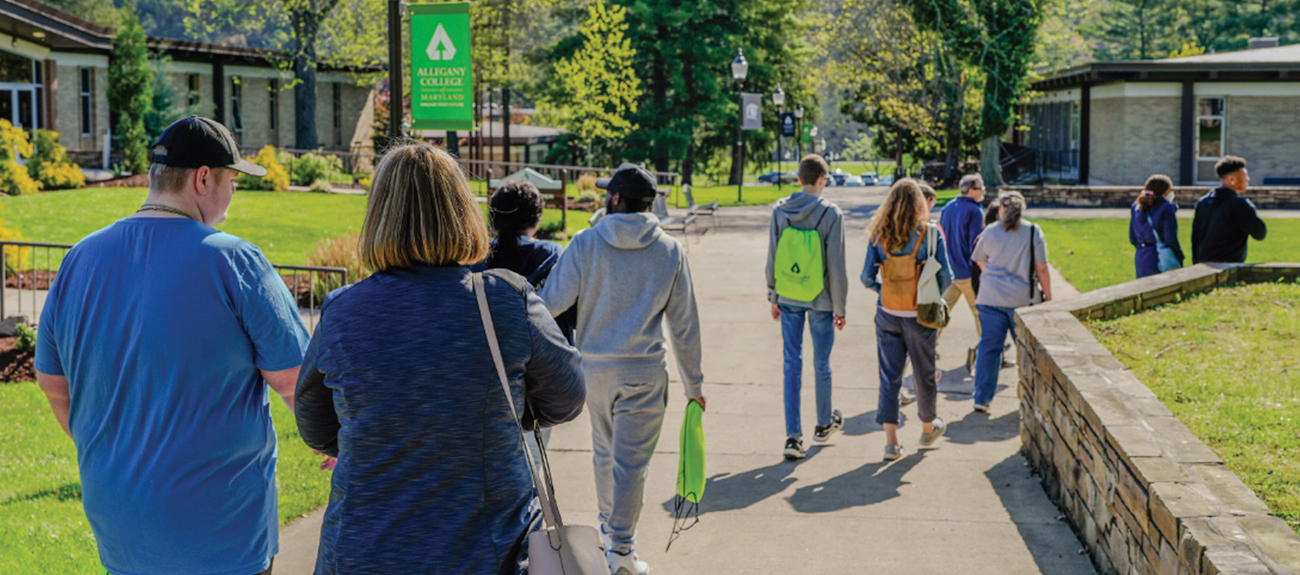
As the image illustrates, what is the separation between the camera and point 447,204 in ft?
9.55

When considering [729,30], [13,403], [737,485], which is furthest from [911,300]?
[729,30]

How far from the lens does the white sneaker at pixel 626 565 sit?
565cm

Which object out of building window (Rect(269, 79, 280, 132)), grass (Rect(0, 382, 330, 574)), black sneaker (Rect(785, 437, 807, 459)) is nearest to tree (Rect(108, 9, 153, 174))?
building window (Rect(269, 79, 280, 132))

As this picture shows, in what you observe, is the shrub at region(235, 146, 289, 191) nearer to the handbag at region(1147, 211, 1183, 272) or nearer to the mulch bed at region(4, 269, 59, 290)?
the mulch bed at region(4, 269, 59, 290)

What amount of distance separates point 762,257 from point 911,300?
12.1m

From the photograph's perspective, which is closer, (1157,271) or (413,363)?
(413,363)

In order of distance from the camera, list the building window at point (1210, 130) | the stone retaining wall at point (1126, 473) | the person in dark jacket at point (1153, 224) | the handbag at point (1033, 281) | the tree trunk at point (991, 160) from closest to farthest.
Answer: the stone retaining wall at point (1126, 473)
the handbag at point (1033, 281)
the person in dark jacket at point (1153, 224)
the building window at point (1210, 130)
the tree trunk at point (991, 160)

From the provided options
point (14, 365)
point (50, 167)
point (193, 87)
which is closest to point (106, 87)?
point (193, 87)

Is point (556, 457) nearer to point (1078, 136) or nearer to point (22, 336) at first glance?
point (22, 336)

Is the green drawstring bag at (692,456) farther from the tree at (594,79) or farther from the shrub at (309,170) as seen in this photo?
the tree at (594,79)

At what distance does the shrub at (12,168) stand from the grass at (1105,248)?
19.4 m

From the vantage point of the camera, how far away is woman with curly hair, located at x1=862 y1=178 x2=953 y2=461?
7.88 m

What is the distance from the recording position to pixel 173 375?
3201 mm

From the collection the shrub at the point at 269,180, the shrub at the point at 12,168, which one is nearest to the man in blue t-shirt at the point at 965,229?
the shrub at the point at 12,168
